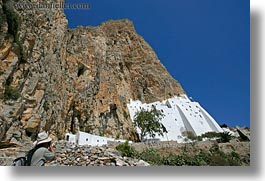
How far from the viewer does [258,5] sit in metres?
3.61

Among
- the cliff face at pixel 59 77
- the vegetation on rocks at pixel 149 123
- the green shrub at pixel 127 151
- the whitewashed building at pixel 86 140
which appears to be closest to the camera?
the green shrub at pixel 127 151

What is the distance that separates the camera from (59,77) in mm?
7387

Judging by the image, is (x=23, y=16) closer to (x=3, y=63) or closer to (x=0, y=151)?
(x=3, y=63)

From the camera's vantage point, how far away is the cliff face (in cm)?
484

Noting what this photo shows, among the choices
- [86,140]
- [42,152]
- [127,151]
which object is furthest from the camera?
[86,140]

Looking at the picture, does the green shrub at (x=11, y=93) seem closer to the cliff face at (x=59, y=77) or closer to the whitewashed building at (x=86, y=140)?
the cliff face at (x=59, y=77)

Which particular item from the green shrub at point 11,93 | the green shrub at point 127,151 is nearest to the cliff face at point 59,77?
the green shrub at point 11,93

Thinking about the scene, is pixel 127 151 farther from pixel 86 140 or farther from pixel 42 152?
pixel 42 152

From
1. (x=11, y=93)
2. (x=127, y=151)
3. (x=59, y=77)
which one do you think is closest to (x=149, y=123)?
(x=59, y=77)

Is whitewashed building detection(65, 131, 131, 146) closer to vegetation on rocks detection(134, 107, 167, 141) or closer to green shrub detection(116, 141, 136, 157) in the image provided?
green shrub detection(116, 141, 136, 157)

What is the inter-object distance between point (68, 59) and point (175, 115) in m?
6.51

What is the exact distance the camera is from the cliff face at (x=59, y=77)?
4836mm

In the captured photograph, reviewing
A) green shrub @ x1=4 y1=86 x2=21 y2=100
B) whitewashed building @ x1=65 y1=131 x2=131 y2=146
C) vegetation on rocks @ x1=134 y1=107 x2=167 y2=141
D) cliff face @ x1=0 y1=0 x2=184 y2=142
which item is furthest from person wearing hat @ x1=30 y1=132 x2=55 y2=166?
vegetation on rocks @ x1=134 y1=107 x2=167 y2=141

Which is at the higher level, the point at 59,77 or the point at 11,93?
the point at 59,77
